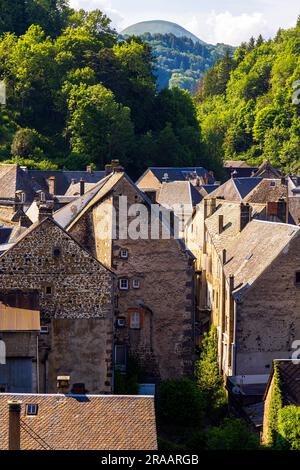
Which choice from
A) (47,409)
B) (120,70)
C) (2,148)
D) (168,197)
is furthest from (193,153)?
(47,409)

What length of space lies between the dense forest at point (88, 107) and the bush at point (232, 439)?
60.2 m

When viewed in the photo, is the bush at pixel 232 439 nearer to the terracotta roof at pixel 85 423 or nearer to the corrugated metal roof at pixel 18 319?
the terracotta roof at pixel 85 423

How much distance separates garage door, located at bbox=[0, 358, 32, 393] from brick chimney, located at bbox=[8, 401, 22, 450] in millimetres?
7411

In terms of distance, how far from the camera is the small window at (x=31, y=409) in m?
24.3

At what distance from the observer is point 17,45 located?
100938 mm

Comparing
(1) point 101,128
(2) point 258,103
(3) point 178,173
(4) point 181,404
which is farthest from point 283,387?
(2) point 258,103

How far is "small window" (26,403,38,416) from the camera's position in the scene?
2426cm

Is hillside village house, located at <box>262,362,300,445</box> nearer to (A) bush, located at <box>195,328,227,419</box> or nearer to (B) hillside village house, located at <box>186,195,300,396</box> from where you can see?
(A) bush, located at <box>195,328,227,419</box>

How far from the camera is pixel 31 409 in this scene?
80.0 feet

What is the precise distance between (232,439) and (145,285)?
9.70m

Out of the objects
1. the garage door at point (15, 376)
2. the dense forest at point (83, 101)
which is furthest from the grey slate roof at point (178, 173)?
the garage door at point (15, 376)

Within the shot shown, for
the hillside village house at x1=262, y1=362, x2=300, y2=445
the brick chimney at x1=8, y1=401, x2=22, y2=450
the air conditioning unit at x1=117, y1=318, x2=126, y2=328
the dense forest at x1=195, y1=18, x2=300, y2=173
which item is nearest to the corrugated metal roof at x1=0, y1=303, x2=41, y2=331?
the air conditioning unit at x1=117, y1=318, x2=126, y2=328

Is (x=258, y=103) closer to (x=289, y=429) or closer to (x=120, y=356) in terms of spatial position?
(x=120, y=356)
